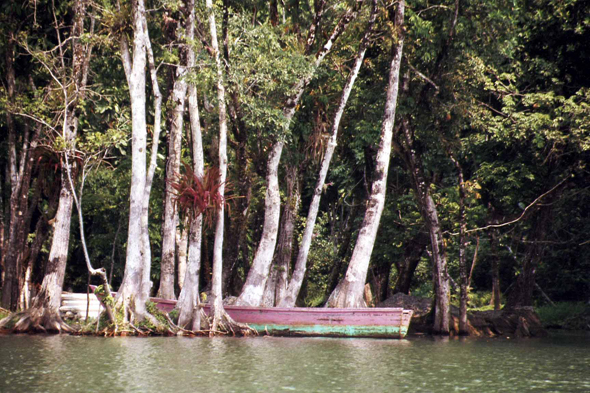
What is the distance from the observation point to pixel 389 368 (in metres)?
14.5

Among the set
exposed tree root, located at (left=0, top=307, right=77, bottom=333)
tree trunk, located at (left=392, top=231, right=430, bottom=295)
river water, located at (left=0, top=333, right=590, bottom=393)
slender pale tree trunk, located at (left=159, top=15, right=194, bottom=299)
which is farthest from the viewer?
tree trunk, located at (left=392, top=231, right=430, bottom=295)

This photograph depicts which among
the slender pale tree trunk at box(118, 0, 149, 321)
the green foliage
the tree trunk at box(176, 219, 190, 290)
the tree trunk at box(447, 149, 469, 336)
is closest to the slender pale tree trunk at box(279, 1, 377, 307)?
the tree trunk at box(176, 219, 190, 290)

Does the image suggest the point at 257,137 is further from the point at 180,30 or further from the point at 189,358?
the point at 189,358

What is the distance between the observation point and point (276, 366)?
566 inches

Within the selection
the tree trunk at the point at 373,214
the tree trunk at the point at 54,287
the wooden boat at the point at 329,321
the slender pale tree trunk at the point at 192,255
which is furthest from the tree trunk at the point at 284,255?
the tree trunk at the point at 54,287

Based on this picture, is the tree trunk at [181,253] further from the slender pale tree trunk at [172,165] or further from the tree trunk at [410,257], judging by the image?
the tree trunk at [410,257]

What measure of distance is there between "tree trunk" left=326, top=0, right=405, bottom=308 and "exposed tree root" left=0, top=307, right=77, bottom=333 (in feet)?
28.3

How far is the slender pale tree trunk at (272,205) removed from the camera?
25.0 metres

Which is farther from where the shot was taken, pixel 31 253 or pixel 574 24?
pixel 31 253

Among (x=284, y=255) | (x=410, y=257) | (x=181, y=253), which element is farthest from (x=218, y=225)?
(x=410, y=257)

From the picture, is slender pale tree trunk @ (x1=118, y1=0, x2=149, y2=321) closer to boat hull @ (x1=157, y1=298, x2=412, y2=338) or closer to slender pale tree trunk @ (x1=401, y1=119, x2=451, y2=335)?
boat hull @ (x1=157, y1=298, x2=412, y2=338)

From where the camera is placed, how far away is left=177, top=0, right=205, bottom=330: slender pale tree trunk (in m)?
22.4

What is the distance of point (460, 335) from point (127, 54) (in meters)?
15.2

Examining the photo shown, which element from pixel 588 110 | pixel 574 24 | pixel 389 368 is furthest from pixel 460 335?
pixel 389 368
